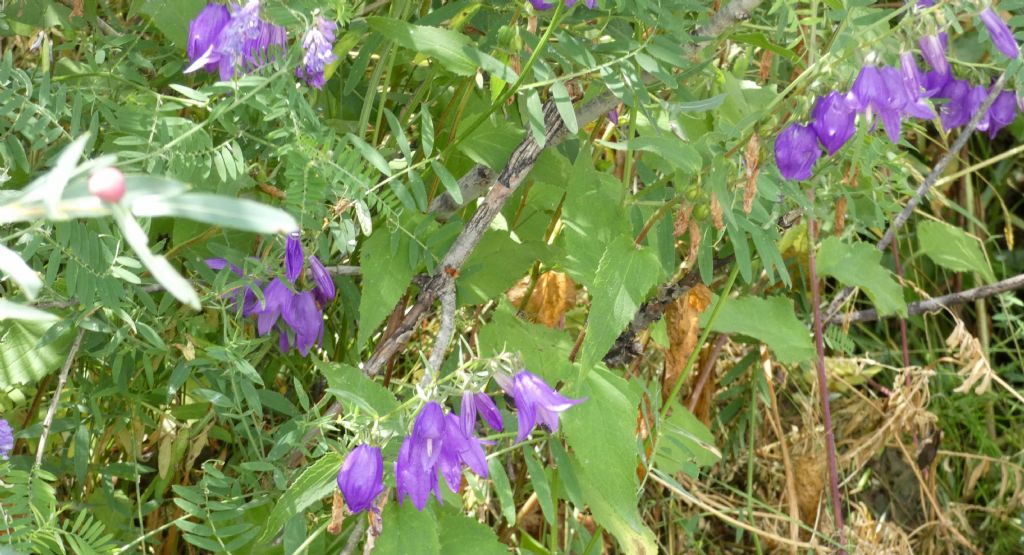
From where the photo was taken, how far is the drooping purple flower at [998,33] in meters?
1.27

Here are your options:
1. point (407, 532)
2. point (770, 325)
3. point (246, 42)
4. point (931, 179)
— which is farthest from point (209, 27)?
point (931, 179)

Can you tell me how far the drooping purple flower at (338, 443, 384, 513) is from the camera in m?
1.15

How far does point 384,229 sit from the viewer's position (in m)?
1.47

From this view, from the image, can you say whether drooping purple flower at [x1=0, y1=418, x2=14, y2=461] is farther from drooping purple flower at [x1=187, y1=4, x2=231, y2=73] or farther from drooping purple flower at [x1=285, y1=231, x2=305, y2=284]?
drooping purple flower at [x1=187, y1=4, x2=231, y2=73]

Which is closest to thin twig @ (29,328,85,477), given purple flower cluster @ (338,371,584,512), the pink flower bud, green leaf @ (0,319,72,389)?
green leaf @ (0,319,72,389)

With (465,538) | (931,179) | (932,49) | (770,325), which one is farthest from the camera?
(931,179)

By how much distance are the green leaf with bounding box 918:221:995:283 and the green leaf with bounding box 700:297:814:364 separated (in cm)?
54

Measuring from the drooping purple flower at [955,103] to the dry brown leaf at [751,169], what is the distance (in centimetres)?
53

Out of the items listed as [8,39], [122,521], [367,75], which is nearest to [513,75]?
[367,75]

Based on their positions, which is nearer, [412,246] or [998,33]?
[998,33]

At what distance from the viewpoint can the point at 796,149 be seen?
127cm

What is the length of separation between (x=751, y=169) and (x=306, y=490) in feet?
2.09

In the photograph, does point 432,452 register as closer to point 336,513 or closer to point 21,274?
point 336,513

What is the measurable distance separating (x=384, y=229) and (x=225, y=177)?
25 cm
